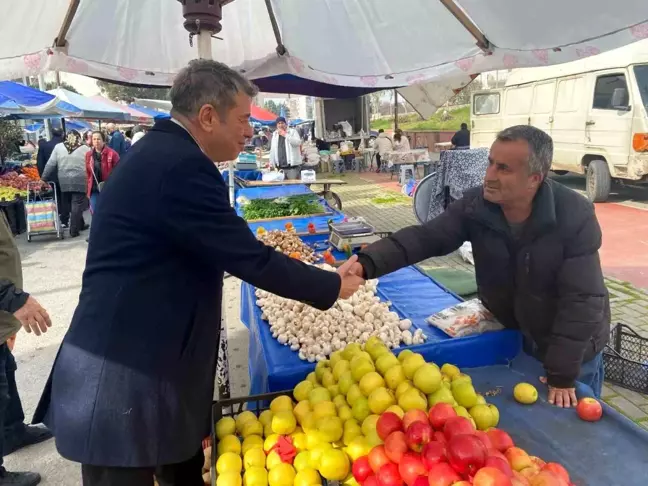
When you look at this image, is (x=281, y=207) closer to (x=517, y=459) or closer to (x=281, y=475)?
(x=281, y=475)

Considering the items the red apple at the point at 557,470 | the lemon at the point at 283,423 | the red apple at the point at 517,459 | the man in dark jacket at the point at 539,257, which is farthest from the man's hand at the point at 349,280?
the red apple at the point at 557,470

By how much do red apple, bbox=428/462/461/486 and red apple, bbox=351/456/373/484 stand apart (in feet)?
0.90

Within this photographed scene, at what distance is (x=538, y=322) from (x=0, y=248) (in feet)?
9.65

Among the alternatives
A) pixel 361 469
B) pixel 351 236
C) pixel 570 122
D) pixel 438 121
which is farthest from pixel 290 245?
pixel 438 121

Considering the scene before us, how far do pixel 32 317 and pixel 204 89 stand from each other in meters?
1.51

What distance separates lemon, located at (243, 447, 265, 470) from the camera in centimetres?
186

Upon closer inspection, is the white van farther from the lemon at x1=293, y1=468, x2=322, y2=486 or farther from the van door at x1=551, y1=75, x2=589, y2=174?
the lemon at x1=293, y1=468, x2=322, y2=486

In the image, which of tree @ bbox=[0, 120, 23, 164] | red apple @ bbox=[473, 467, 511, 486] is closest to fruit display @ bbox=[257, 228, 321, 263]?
red apple @ bbox=[473, 467, 511, 486]

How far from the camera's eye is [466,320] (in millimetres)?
2766

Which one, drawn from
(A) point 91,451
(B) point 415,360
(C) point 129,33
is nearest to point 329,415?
(B) point 415,360

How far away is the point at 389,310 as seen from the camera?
3.30m

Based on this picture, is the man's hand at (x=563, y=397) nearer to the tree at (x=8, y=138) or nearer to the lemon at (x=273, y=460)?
the lemon at (x=273, y=460)

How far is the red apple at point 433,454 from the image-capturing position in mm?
1563

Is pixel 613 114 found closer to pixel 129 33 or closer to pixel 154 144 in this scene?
pixel 129 33
